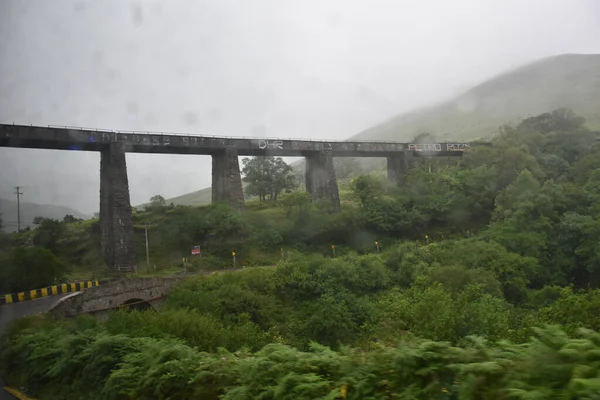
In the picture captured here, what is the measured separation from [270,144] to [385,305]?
80.7ft

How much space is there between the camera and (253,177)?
2441 inches

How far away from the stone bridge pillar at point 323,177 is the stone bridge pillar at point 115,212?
68.1 ft

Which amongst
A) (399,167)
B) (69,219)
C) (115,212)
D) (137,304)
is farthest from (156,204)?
(399,167)

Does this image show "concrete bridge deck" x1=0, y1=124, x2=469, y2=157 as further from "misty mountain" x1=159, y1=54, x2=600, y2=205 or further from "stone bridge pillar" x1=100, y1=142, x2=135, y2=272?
"misty mountain" x1=159, y1=54, x2=600, y2=205

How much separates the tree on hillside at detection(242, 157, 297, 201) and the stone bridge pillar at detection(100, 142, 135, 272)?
81.5ft

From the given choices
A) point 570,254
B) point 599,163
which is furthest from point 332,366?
point 599,163

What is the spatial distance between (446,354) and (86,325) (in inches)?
375

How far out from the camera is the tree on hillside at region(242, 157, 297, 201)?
61906 millimetres

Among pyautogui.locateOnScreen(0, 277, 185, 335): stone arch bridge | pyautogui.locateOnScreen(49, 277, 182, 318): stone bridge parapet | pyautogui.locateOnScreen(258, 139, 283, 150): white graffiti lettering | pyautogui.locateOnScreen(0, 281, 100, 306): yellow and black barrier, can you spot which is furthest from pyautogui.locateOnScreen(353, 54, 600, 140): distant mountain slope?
pyautogui.locateOnScreen(0, 281, 100, 306): yellow and black barrier

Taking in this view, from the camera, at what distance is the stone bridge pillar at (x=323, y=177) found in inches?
1993

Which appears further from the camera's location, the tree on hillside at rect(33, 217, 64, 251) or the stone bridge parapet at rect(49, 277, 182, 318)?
the tree on hillside at rect(33, 217, 64, 251)

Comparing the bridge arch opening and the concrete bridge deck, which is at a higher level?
the concrete bridge deck

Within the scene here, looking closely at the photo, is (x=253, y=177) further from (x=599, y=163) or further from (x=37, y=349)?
(x=37, y=349)

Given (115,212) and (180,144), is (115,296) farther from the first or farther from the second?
(180,144)
